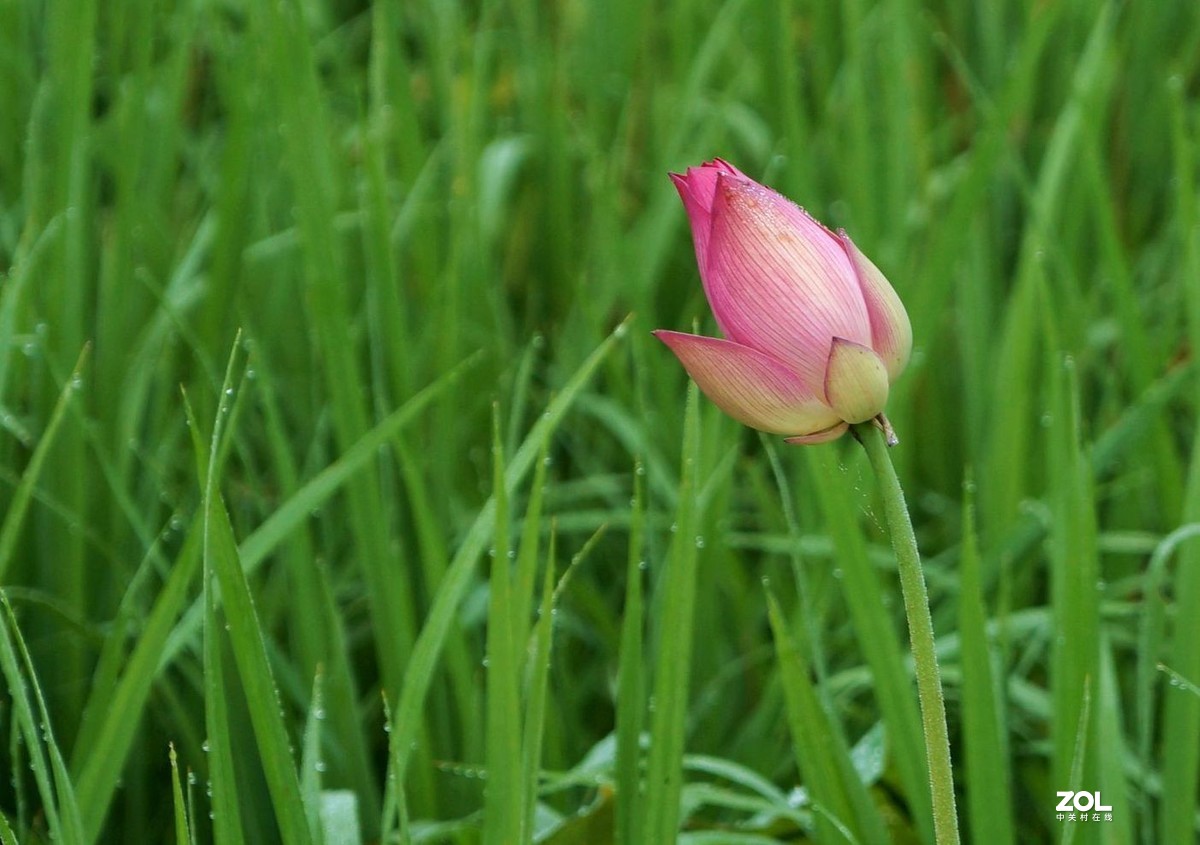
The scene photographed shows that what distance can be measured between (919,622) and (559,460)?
84cm

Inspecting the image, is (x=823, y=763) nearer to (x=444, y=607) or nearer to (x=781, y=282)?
(x=444, y=607)

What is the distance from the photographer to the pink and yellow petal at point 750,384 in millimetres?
469

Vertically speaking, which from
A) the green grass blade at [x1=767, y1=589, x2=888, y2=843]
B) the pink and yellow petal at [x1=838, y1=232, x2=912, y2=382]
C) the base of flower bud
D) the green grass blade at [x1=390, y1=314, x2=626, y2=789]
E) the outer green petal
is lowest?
the green grass blade at [x1=767, y1=589, x2=888, y2=843]

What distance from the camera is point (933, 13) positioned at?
177 cm

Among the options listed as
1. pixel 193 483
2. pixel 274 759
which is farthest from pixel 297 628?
pixel 274 759

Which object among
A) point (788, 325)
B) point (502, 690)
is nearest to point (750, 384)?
point (788, 325)

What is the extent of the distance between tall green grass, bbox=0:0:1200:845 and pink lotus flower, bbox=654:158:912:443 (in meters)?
0.13

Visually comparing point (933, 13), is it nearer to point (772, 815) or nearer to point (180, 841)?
point (772, 815)

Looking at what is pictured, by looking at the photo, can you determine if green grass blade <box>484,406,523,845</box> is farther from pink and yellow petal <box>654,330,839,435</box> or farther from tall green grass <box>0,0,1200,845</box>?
pink and yellow petal <box>654,330,839,435</box>

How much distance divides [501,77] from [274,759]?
1297mm

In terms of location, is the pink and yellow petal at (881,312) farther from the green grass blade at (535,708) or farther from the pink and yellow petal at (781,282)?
the green grass blade at (535,708)

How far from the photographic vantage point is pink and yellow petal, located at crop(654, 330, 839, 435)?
1.54ft

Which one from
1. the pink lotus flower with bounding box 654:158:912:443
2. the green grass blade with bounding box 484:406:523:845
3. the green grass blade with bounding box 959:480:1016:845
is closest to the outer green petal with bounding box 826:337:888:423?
the pink lotus flower with bounding box 654:158:912:443

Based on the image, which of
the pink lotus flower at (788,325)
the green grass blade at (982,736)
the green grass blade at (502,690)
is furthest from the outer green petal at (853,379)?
the green grass blade at (982,736)
